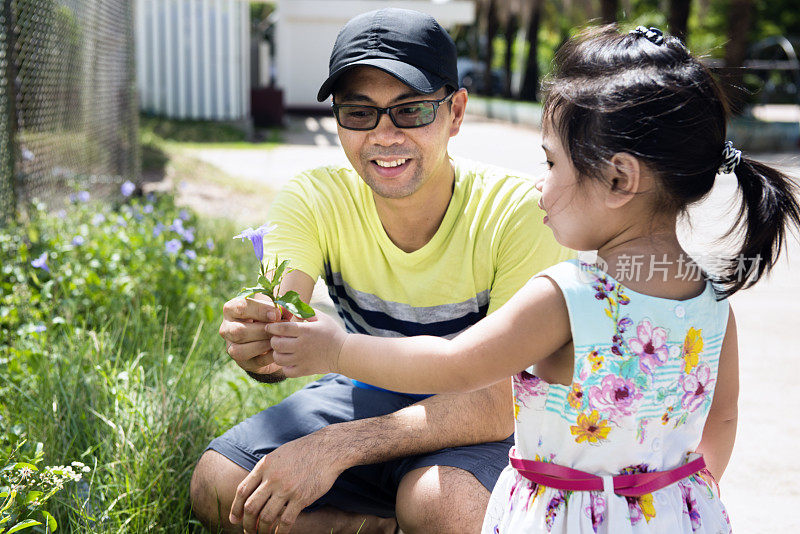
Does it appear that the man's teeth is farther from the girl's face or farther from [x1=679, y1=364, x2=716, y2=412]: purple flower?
[x1=679, y1=364, x2=716, y2=412]: purple flower

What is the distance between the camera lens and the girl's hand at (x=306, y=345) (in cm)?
190

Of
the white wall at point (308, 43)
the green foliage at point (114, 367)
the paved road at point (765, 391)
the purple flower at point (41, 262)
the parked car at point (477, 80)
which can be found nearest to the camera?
the green foliage at point (114, 367)

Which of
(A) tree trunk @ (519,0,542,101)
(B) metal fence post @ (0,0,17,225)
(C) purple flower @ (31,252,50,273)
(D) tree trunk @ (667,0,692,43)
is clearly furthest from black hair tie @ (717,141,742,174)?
(A) tree trunk @ (519,0,542,101)

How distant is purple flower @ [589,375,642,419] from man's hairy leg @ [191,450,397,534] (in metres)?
1.05

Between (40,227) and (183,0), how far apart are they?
12.6 m

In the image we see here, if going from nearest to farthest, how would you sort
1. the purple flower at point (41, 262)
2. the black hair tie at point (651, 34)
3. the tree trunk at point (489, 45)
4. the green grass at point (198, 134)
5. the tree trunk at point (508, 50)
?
the black hair tie at point (651, 34)
the purple flower at point (41, 262)
the green grass at point (198, 134)
the tree trunk at point (508, 50)
the tree trunk at point (489, 45)

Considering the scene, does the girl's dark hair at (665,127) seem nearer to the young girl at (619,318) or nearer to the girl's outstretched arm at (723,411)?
the young girl at (619,318)

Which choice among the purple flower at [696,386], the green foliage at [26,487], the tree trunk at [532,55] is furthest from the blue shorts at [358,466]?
the tree trunk at [532,55]

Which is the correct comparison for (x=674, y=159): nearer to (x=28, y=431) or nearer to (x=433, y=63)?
(x=433, y=63)

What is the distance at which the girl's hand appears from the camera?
1.90m

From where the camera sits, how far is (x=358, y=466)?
2.57 metres

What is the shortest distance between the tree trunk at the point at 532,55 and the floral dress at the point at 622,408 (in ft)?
93.0

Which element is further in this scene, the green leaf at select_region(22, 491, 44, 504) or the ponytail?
the green leaf at select_region(22, 491, 44, 504)

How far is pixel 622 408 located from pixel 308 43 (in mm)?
23206
